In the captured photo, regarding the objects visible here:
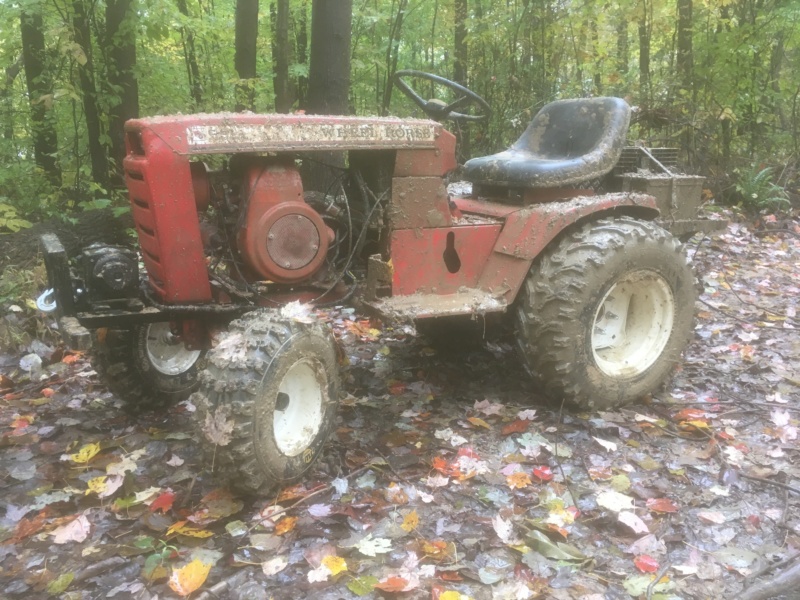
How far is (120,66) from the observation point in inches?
281

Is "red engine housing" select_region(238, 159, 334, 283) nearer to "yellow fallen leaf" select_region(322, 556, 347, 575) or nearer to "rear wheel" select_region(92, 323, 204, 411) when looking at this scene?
"rear wheel" select_region(92, 323, 204, 411)

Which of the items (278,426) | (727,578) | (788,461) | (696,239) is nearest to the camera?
(727,578)

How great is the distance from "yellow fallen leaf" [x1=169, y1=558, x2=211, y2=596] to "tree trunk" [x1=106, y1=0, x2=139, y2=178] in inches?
212

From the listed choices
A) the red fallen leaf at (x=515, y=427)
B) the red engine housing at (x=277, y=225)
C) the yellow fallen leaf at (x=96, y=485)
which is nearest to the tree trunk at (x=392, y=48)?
the red engine housing at (x=277, y=225)

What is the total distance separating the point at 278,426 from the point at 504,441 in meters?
1.17

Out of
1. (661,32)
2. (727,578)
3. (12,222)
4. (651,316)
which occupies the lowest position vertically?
(727,578)

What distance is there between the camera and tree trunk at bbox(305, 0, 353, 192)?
558cm

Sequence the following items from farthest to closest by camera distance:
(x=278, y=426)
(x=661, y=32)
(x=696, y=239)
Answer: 1. (x=661, y=32)
2. (x=696, y=239)
3. (x=278, y=426)

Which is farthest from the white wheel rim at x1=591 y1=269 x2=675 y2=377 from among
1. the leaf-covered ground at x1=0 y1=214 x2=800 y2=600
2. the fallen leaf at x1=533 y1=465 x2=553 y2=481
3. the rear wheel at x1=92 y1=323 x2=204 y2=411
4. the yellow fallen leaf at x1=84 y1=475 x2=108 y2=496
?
the yellow fallen leaf at x1=84 y1=475 x2=108 y2=496

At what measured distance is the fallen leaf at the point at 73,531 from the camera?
2.54 meters

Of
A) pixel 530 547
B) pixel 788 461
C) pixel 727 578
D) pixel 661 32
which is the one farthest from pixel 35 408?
pixel 661 32

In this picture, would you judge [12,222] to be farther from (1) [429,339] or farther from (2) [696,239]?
(2) [696,239]

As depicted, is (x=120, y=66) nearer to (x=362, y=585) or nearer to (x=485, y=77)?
(x=485, y=77)

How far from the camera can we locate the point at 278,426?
2.81 metres
